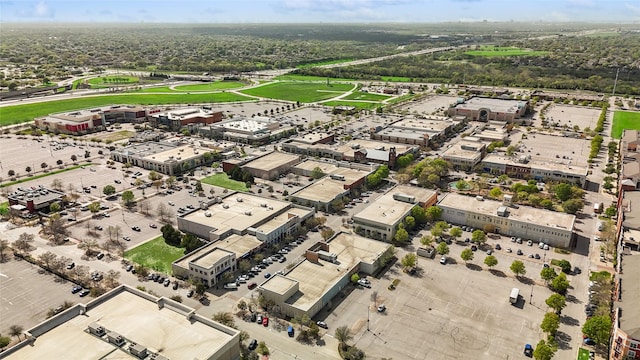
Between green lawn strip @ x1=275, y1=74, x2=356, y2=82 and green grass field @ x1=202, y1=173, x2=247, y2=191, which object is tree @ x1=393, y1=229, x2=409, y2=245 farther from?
green lawn strip @ x1=275, y1=74, x2=356, y2=82

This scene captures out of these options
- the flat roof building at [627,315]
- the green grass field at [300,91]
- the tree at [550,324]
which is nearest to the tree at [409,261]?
the tree at [550,324]

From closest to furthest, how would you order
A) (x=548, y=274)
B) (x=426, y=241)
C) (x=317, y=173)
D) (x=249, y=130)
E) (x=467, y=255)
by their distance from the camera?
(x=548, y=274) → (x=467, y=255) → (x=426, y=241) → (x=317, y=173) → (x=249, y=130)

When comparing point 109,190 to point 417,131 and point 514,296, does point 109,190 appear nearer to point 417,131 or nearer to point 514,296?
point 514,296

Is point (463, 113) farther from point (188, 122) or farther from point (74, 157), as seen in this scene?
point (74, 157)

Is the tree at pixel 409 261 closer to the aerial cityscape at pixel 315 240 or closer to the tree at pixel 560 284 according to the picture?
the aerial cityscape at pixel 315 240

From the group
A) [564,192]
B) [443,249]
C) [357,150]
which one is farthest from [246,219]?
[564,192]

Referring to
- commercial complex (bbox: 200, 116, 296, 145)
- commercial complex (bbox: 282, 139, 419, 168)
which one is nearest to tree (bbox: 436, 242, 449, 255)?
commercial complex (bbox: 282, 139, 419, 168)

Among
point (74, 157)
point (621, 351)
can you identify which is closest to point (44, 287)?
point (74, 157)
